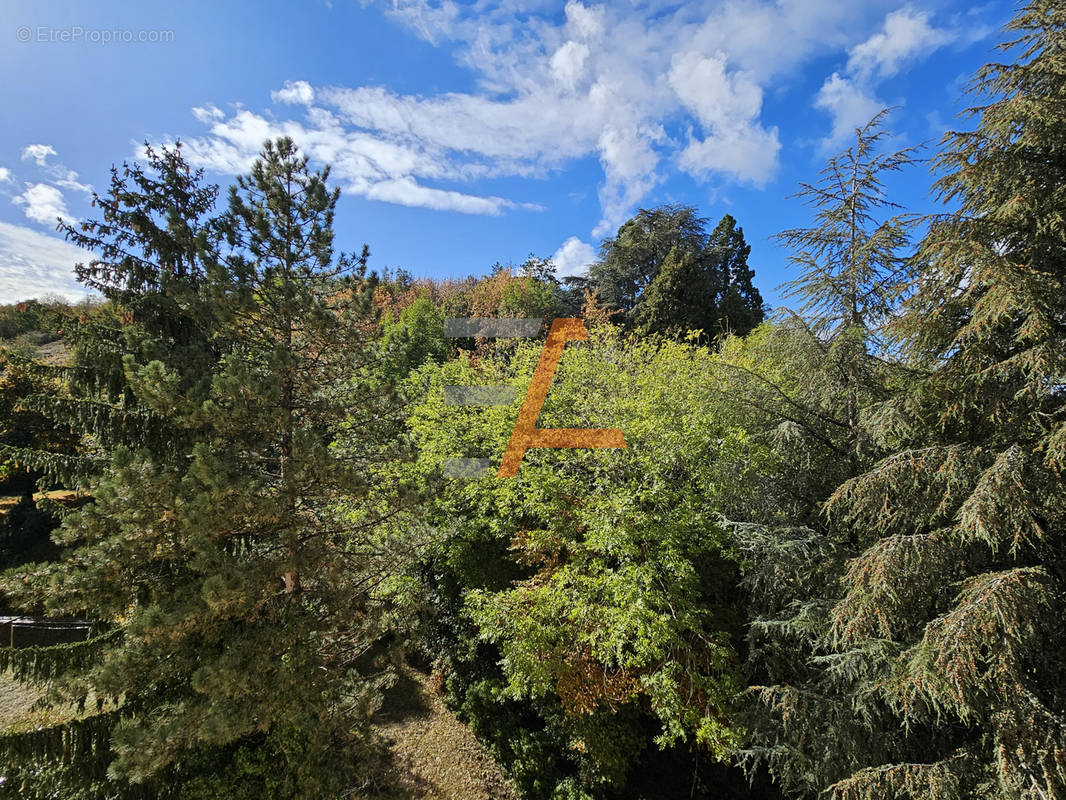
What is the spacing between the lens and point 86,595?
5160 millimetres

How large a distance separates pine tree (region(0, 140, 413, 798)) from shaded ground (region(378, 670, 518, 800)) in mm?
4091

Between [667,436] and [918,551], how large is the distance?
4.39 meters

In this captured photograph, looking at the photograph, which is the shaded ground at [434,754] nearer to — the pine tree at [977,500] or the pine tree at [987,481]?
the pine tree at [977,500]

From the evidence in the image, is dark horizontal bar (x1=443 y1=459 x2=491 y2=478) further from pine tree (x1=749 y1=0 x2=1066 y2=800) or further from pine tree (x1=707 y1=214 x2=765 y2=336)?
pine tree (x1=707 y1=214 x2=765 y2=336)

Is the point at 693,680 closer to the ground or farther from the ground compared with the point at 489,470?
closer to the ground

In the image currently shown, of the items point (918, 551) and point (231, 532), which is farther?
point (231, 532)

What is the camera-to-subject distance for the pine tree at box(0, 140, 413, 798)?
207 inches

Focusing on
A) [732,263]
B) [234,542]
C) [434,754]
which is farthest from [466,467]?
[732,263]

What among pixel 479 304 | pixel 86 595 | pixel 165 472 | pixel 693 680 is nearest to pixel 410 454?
pixel 165 472

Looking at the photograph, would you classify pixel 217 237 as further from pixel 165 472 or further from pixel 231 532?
pixel 231 532

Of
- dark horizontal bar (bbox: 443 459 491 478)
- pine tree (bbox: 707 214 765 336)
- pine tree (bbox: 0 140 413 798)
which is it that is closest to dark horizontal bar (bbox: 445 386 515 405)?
dark horizontal bar (bbox: 443 459 491 478)

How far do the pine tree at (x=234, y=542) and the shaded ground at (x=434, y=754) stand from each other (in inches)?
161

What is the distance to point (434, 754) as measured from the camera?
430 inches

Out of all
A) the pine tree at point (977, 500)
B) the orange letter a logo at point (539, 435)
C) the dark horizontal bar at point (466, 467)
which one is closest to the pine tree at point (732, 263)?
the orange letter a logo at point (539, 435)
